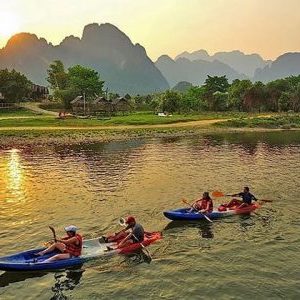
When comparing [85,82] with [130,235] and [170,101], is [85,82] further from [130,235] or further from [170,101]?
[130,235]

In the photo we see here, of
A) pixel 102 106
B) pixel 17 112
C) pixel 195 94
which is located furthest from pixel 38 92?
pixel 195 94

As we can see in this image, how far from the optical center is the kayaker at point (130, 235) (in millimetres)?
19391

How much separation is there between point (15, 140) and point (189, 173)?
112 ft

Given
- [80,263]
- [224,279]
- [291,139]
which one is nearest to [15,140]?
[291,139]

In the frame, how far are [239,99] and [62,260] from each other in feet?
348

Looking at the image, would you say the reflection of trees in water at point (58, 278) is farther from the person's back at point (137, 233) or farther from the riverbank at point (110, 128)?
the riverbank at point (110, 128)

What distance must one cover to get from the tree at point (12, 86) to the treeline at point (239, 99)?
37.0 metres

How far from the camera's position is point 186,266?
17.9 metres

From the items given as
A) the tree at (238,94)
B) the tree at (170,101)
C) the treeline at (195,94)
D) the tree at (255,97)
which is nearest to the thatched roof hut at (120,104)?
the treeline at (195,94)

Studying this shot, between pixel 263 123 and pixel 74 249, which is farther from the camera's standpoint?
pixel 263 123

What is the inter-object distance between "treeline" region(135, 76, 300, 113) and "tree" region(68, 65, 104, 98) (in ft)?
51.1

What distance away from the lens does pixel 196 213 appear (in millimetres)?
23422

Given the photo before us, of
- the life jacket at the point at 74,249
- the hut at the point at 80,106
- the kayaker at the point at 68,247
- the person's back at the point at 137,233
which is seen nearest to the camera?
the kayaker at the point at 68,247

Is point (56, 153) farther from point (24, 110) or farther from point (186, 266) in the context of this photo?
point (24, 110)
